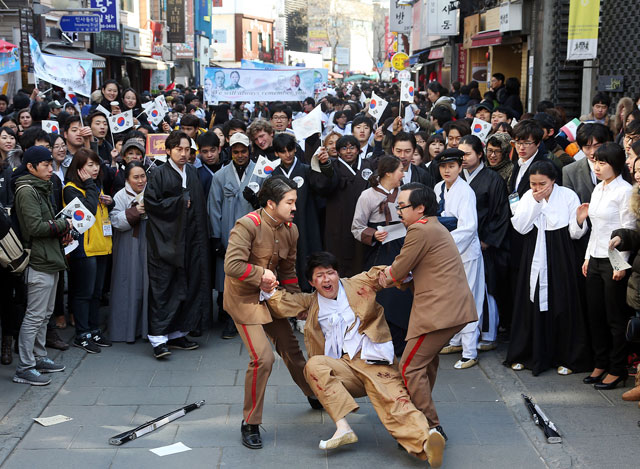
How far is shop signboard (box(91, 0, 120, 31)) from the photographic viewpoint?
25297mm

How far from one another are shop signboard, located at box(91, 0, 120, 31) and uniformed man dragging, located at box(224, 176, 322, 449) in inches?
859

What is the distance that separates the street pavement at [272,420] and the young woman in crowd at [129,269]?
1.73 feet

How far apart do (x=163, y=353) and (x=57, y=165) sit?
2206mm

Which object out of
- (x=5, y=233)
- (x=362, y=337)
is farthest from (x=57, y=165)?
(x=362, y=337)

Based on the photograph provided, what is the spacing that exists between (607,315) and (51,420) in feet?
13.7

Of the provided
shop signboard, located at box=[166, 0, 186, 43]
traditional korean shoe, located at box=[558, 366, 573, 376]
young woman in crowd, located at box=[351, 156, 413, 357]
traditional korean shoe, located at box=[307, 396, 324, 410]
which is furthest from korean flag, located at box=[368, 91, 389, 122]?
shop signboard, located at box=[166, 0, 186, 43]

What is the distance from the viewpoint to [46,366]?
258 inches

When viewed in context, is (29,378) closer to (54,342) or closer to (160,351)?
(54,342)

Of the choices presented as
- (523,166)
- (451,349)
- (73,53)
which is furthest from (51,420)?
(73,53)

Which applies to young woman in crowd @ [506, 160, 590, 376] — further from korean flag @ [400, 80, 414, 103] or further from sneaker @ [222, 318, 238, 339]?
korean flag @ [400, 80, 414, 103]

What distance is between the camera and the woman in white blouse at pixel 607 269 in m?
5.92

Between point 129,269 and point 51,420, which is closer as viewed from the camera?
point 51,420

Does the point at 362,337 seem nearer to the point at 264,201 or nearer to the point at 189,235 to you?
the point at 264,201

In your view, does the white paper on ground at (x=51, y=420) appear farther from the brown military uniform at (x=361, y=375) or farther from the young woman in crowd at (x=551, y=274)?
the young woman in crowd at (x=551, y=274)
